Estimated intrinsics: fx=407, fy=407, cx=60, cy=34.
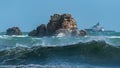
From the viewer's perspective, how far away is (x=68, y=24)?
9881 cm

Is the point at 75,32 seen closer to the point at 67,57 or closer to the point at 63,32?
the point at 63,32

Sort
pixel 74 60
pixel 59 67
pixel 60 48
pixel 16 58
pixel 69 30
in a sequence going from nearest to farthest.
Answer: pixel 59 67 → pixel 74 60 → pixel 16 58 → pixel 60 48 → pixel 69 30

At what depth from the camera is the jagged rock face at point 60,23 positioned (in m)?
98.4

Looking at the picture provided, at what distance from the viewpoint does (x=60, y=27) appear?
98.6m

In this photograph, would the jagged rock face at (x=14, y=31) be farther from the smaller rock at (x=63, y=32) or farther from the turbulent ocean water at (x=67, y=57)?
the turbulent ocean water at (x=67, y=57)

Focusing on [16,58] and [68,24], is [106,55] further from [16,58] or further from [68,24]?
[68,24]

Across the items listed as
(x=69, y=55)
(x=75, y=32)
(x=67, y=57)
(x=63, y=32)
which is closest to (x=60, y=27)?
(x=63, y=32)

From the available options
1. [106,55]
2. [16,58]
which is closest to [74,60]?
[106,55]

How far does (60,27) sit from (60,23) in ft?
5.42

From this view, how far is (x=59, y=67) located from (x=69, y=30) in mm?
82157

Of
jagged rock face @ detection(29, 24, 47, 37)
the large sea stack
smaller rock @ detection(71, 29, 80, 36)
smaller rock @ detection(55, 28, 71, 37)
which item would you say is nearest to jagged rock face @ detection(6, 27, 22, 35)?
jagged rock face @ detection(29, 24, 47, 37)

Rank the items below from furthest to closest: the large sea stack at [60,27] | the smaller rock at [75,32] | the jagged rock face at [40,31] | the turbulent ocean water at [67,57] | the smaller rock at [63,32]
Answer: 1. the jagged rock face at [40,31]
2. the large sea stack at [60,27]
3. the smaller rock at [75,32]
4. the smaller rock at [63,32]
5. the turbulent ocean water at [67,57]

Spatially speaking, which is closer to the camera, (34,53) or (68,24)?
(34,53)

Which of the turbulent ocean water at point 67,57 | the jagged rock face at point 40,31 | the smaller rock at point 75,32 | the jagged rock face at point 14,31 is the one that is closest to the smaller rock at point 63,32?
the smaller rock at point 75,32
